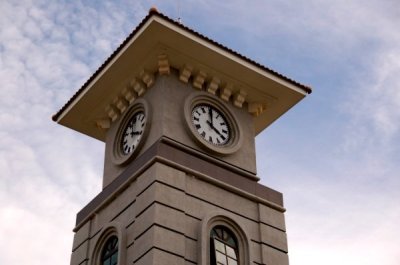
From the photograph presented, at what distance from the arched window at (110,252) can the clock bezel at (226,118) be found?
3.24 meters

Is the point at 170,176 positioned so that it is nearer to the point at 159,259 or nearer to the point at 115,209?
the point at 115,209

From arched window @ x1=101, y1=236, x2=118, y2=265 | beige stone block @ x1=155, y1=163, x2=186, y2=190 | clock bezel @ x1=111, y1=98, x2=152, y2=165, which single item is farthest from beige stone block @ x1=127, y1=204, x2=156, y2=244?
clock bezel @ x1=111, y1=98, x2=152, y2=165

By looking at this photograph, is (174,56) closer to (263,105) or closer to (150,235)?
(263,105)

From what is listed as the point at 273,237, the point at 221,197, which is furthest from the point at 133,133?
the point at 273,237

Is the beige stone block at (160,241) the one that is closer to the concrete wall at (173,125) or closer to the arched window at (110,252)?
the arched window at (110,252)

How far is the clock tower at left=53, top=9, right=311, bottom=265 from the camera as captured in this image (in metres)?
20.1

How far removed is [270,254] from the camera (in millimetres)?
21062

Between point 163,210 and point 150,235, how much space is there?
75 cm

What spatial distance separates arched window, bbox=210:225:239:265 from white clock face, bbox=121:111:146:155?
128 inches

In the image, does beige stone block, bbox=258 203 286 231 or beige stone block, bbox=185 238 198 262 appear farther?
beige stone block, bbox=258 203 286 231

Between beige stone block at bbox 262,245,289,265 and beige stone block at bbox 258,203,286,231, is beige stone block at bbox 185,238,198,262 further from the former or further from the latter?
beige stone block at bbox 258,203,286,231

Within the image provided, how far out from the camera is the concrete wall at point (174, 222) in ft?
64.0

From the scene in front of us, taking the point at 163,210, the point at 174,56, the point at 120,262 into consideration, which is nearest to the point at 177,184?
the point at 163,210

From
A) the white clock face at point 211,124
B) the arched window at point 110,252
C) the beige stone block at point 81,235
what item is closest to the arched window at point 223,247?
the arched window at point 110,252
